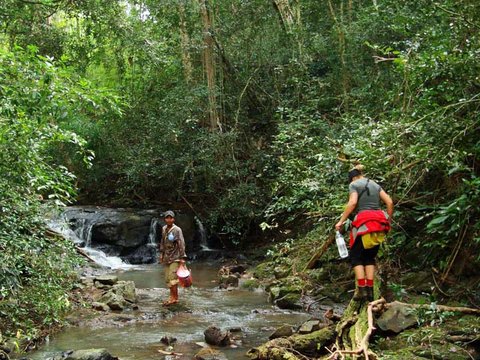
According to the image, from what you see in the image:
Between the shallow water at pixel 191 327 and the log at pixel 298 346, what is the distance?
22.4 inches

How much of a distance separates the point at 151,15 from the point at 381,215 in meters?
13.2

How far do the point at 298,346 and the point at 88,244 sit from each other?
38.2ft

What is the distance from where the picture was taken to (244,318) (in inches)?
323

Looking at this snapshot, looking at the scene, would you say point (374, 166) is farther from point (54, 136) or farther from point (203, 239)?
point (203, 239)

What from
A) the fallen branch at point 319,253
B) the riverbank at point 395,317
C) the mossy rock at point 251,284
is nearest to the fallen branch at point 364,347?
the riverbank at point 395,317

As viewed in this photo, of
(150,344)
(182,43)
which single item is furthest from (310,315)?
(182,43)

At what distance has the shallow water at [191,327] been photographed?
6499mm

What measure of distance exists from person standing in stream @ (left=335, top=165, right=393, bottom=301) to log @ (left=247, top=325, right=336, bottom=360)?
2.05ft

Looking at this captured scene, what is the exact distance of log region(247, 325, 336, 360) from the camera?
5590 mm

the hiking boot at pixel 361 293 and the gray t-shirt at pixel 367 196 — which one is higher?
the gray t-shirt at pixel 367 196

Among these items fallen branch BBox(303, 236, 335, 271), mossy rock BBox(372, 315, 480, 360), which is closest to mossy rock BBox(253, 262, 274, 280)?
fallen branch BBox(303, 236, 335, 271)

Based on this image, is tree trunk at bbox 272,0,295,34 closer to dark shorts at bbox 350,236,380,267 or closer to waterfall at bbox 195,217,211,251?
waterfall at bbox 195,217,211,251

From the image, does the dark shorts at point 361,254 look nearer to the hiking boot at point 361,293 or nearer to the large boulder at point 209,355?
A: the hiking boot at point 361,293

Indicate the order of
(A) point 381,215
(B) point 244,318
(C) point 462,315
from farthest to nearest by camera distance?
(B) point 244,318
(A) point 381,215
(C) point 462,315
